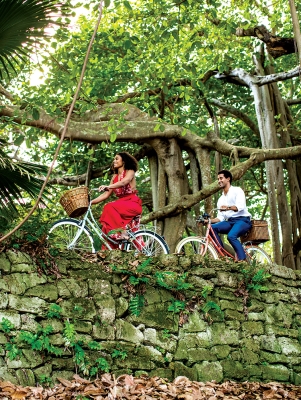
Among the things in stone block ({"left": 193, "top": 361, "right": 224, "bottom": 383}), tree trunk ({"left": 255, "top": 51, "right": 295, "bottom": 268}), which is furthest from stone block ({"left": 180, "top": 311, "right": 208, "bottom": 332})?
tree trunk ({"left": 255, "top": 51, "right": 295, "bottom": 268})

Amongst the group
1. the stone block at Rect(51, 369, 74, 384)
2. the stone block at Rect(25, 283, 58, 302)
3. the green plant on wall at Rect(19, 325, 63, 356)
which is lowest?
the stone block at Rect(51, 369, 74, 384)

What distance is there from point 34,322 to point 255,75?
882 centimetres

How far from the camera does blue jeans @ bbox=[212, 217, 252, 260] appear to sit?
27.0ft

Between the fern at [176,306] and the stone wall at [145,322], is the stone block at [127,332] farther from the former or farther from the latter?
the fern at [176,306]

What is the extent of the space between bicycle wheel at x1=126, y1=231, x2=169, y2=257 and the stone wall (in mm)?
645

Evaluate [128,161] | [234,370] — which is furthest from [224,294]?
[128,161]

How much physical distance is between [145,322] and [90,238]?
1290mm

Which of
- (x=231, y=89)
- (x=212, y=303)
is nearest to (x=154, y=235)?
(x=212, y=303)

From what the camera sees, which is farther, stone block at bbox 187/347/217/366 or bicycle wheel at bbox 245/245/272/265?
bicycle wheel at bbox 245/245/272/265

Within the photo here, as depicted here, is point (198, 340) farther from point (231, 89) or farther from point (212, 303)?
point (231, 89)

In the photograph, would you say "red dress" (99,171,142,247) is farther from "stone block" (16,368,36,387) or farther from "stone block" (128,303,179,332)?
"stone block" (16,368,36,387)

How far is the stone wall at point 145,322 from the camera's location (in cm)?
558

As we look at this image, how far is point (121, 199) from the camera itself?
306 inches

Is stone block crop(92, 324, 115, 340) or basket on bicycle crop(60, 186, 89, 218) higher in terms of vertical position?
basket on bicycle crop(60, 186, 89, 218)
